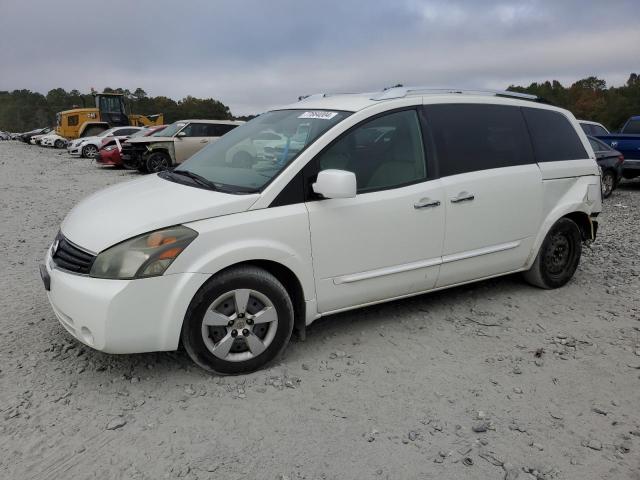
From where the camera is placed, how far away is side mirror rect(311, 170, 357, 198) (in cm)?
333

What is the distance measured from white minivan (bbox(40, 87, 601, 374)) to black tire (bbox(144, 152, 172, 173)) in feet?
41.3

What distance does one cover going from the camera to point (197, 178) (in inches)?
152

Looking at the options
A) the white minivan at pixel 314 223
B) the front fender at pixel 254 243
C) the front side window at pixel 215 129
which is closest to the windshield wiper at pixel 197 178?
the white minivan at pixel 314 223

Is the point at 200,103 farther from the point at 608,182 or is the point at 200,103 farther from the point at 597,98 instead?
the point at 608,182

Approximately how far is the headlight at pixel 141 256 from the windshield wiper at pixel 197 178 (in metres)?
0.59

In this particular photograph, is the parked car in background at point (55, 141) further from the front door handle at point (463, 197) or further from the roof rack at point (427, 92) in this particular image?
the front door handle at point (463, 197)

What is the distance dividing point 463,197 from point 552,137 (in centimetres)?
139

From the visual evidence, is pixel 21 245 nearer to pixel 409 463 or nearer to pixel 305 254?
pixel 305 254

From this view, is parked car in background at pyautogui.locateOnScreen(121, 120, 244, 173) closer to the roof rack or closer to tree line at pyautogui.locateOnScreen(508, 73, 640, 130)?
the roof rack

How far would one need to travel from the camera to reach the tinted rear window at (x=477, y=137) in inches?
163

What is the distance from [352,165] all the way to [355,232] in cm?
48

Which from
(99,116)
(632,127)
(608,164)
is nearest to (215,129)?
(608,164)

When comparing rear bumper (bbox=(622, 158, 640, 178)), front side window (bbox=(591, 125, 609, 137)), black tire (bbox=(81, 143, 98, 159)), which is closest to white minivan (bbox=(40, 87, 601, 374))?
rear bumper (bbox=(622, 158, 640, 178))

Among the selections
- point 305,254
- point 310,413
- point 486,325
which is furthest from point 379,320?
point 310,413
